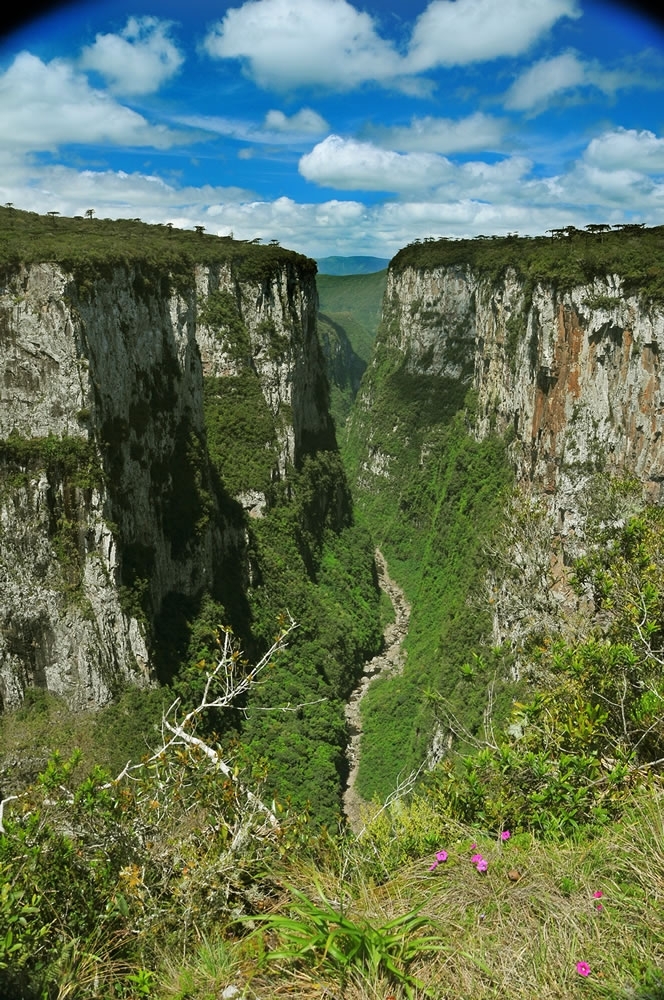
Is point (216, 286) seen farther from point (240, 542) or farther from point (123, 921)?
point (123, 921)

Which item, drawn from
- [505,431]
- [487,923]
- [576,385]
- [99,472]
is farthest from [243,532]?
[487,923]

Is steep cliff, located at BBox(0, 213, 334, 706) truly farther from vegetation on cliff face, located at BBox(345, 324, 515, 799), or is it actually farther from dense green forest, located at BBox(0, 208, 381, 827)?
vegetation on cliff face, located at BBox(345, 324, 515, 799)

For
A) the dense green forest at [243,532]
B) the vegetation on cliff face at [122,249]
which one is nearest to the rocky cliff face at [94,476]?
the dense green forest at [243,532]

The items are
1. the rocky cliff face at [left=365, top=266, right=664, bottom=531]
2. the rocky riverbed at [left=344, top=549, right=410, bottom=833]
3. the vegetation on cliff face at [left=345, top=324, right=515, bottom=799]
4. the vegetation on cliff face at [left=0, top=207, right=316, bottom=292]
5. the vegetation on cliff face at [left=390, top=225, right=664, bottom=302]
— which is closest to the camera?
the vegetation on cliff face at [left=0, top=207, right=316, bottom=292]

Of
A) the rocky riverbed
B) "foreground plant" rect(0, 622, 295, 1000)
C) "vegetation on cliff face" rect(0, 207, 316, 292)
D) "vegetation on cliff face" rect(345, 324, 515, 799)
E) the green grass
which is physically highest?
"vegetation on cliff face" rect(0, 207, 316, 292)

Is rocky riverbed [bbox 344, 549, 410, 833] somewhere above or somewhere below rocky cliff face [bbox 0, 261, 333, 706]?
below

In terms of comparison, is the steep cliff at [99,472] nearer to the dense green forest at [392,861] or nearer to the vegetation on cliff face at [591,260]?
the dense green forest at [392,861]

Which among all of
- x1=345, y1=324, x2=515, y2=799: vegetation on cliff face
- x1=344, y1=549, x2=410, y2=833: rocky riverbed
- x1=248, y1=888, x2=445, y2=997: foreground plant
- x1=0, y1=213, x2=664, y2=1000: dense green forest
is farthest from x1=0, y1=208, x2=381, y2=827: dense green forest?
x1=248, y1=888, x2=445, y2=997: foreground plant
